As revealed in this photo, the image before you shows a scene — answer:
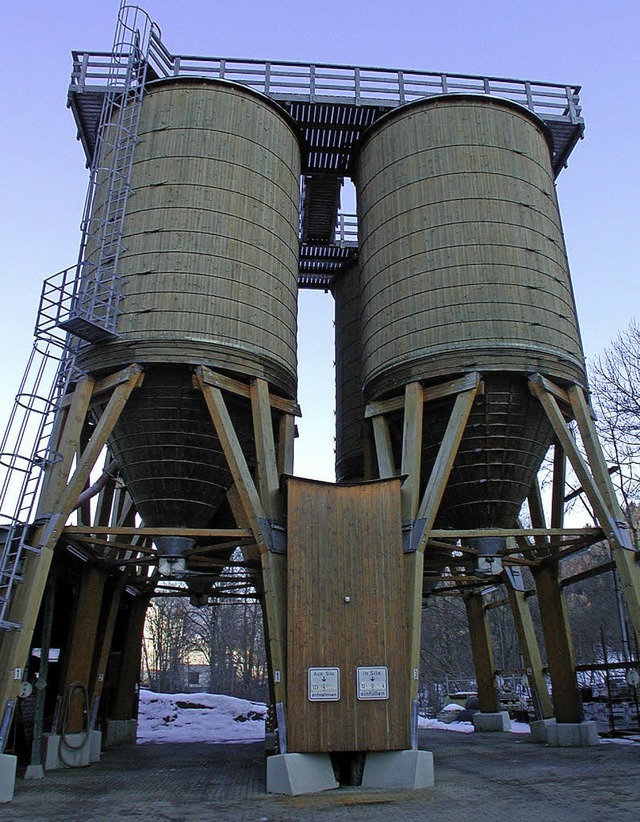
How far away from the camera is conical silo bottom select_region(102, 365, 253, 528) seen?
15.8 m

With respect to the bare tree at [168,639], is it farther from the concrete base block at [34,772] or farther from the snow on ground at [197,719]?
the concrete base block at [34,772]

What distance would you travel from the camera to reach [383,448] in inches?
669

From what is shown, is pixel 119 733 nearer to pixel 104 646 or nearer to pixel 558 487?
pixel 104 646

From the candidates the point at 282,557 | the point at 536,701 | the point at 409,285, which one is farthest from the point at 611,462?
the point at 282,557

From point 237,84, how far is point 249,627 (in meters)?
54.1

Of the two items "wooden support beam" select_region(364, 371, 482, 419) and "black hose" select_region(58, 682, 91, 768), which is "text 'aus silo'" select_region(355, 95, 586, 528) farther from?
"black hose" select_region(58, 682, 91, 768)

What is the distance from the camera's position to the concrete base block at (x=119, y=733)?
22281 mm

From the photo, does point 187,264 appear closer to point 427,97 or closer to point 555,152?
point 427,97

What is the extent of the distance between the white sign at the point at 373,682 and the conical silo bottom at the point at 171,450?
5.57 meters

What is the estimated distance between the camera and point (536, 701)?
19469 millimetres

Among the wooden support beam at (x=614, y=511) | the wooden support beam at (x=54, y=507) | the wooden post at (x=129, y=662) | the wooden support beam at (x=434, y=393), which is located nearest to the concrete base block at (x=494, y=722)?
the wooden support beam at (x=614, y=511)

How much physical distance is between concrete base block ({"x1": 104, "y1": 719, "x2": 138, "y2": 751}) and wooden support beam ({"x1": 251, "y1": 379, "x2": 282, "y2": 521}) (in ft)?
37.7

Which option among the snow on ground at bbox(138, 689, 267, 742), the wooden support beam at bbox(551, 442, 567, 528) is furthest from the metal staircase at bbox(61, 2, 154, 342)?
the snow on ground at bbox(138, 689, 267, 742)

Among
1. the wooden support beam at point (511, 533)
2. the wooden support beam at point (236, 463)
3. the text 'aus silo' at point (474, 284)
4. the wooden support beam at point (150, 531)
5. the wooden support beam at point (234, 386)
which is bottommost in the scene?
the wooden support beam at point (150, 531)
